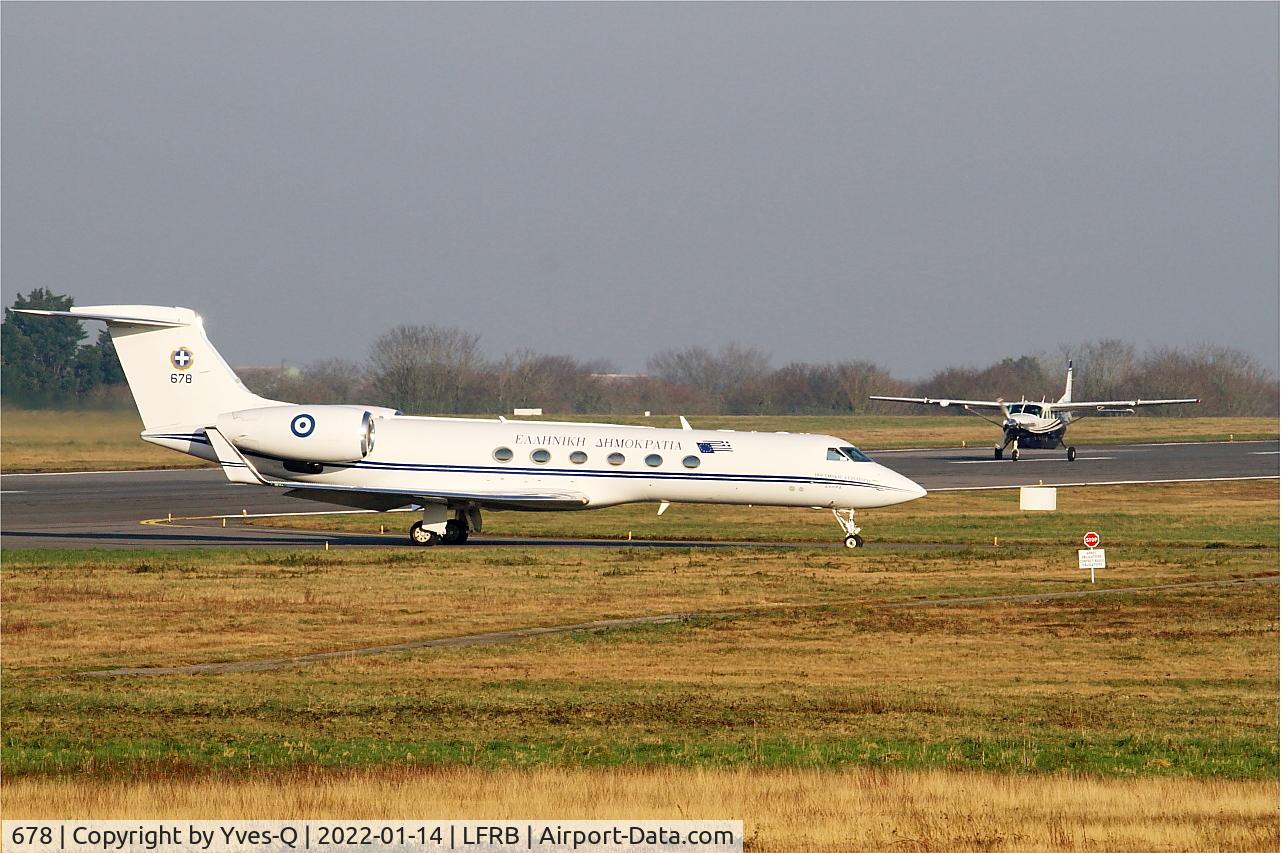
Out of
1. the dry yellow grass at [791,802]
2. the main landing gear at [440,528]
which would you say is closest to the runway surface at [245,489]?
the main landing gear at [440,528]

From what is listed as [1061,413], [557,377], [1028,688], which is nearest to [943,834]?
[1028,688]

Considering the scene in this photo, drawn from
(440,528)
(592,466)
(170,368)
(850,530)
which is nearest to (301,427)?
(170,368)

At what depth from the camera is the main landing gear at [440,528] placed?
3794cm

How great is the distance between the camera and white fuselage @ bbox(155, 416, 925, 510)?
120 ft

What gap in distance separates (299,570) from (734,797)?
2115cm

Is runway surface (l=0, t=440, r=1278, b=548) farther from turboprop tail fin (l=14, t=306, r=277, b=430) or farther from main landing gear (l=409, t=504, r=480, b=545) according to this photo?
turboprop tail fin (l=14, t=306, r=277, b=430)

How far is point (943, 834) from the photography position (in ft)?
38.1

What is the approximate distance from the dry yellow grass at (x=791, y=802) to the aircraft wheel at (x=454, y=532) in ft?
78.2

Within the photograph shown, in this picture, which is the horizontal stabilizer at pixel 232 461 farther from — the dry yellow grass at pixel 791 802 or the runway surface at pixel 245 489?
the dry yellow grass at pixel 791 802

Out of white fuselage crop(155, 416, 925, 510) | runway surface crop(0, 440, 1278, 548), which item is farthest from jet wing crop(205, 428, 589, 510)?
runway surface crop(0, 440, 1278, 548)

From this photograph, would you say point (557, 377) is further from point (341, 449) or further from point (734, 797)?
point (734, 797)

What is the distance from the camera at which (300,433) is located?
35.8m

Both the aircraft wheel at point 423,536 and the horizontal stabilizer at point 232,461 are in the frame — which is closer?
the horizontal stabilizer at point 232,461
